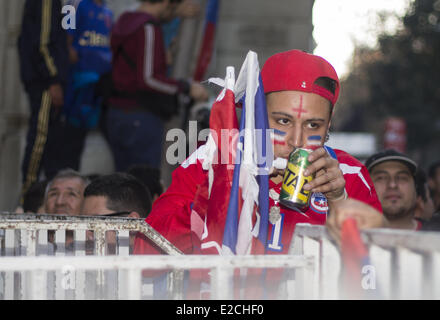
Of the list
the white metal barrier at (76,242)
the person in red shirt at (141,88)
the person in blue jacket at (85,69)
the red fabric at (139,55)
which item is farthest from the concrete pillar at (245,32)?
the white metal barrier at (76,242)

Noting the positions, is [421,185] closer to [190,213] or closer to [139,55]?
[139,55]

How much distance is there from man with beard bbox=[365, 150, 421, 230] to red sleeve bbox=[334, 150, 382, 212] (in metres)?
1.76

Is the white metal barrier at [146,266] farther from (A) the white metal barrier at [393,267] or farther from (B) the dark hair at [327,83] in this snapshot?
(B) the dark hair at [327,83]

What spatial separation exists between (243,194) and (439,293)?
777mm

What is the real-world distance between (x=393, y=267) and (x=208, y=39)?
5.86 m

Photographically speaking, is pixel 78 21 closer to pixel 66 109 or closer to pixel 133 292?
pixel 66 109

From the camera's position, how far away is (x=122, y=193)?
3305 mm

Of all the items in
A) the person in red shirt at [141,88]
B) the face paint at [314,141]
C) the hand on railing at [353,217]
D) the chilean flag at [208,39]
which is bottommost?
the hand on railing at [353,217]

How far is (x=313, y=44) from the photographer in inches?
285

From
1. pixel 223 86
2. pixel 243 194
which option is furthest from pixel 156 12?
pixel 243 194

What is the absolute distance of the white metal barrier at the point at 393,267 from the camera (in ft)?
4.02

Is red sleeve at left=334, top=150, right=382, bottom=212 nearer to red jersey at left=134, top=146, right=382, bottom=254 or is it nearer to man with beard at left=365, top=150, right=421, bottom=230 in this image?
red jersey at left=134, top=146, right=382, bottom=254

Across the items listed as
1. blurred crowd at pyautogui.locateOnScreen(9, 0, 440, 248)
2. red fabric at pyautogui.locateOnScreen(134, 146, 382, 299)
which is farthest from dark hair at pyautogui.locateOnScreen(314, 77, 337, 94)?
blurred crowd at pyautogui.locateOnScreen(9, 0, 440, 248)

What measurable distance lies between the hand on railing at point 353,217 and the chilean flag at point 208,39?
5.59 metres
